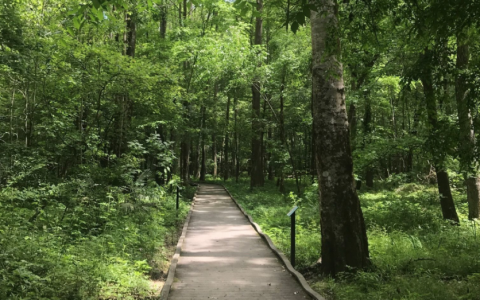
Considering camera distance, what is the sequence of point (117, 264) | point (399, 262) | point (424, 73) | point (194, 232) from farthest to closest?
point (194, 232) → point (399, 262) → point (117, 264) → point (424, 73)

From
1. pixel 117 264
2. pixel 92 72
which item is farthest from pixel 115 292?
pixel 92 72

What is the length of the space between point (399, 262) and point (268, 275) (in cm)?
248

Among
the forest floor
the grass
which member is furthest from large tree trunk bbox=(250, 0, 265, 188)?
the grass

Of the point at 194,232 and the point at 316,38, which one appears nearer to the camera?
the point at 316,38

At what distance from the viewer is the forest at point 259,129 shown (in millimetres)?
4301

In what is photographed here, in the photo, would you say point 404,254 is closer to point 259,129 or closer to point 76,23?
point 76,23

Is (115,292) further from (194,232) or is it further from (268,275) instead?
(194,232)

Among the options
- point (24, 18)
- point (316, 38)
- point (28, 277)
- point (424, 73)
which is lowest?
point (28, 277)

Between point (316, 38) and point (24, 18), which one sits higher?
point (24, 18)

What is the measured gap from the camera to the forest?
4301 mm

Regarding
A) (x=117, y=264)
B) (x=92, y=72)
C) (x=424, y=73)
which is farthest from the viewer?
(x=92, y=72)

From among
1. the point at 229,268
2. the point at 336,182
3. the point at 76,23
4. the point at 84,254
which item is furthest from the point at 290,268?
the point at 76,23

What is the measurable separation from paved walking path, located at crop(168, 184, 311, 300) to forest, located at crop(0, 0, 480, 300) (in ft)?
1.64

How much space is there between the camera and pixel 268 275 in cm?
619
